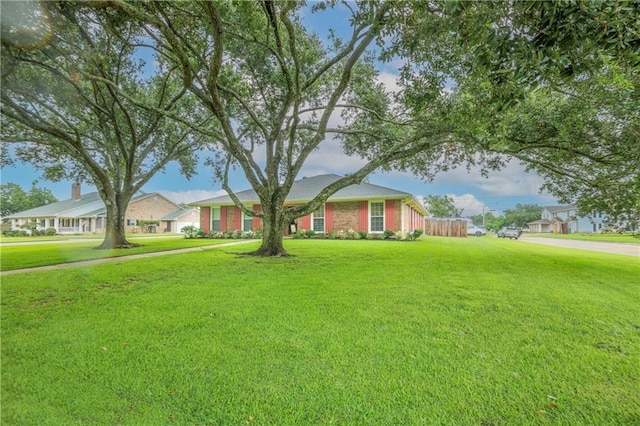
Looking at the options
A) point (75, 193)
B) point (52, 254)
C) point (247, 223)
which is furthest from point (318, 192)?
point (75, 193)

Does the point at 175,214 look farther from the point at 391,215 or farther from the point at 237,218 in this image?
the point at 391,215

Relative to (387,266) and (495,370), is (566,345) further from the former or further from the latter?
(387,266)

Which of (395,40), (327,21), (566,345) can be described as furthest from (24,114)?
(566,345)

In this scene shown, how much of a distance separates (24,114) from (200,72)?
5297mm

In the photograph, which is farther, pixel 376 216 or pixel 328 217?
pixel 328 217

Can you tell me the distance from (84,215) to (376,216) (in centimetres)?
3273

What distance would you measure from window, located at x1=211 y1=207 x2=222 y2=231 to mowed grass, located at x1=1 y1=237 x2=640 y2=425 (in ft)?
60.6

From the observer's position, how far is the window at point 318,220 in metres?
20.5

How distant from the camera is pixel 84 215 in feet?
107

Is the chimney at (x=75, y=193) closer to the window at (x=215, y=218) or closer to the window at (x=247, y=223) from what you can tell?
the window at (x=215, y=218)

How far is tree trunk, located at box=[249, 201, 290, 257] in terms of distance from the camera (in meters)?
9.93

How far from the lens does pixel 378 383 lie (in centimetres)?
230

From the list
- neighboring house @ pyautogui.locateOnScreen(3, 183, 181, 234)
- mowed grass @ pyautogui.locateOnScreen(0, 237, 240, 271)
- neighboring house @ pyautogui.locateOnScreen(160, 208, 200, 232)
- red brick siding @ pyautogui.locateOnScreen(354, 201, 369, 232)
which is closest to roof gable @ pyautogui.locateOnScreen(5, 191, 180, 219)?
neighboring house @ pyautogui.locateOnScreen(3, 183, 181, 234)

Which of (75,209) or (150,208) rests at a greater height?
(150,208)
